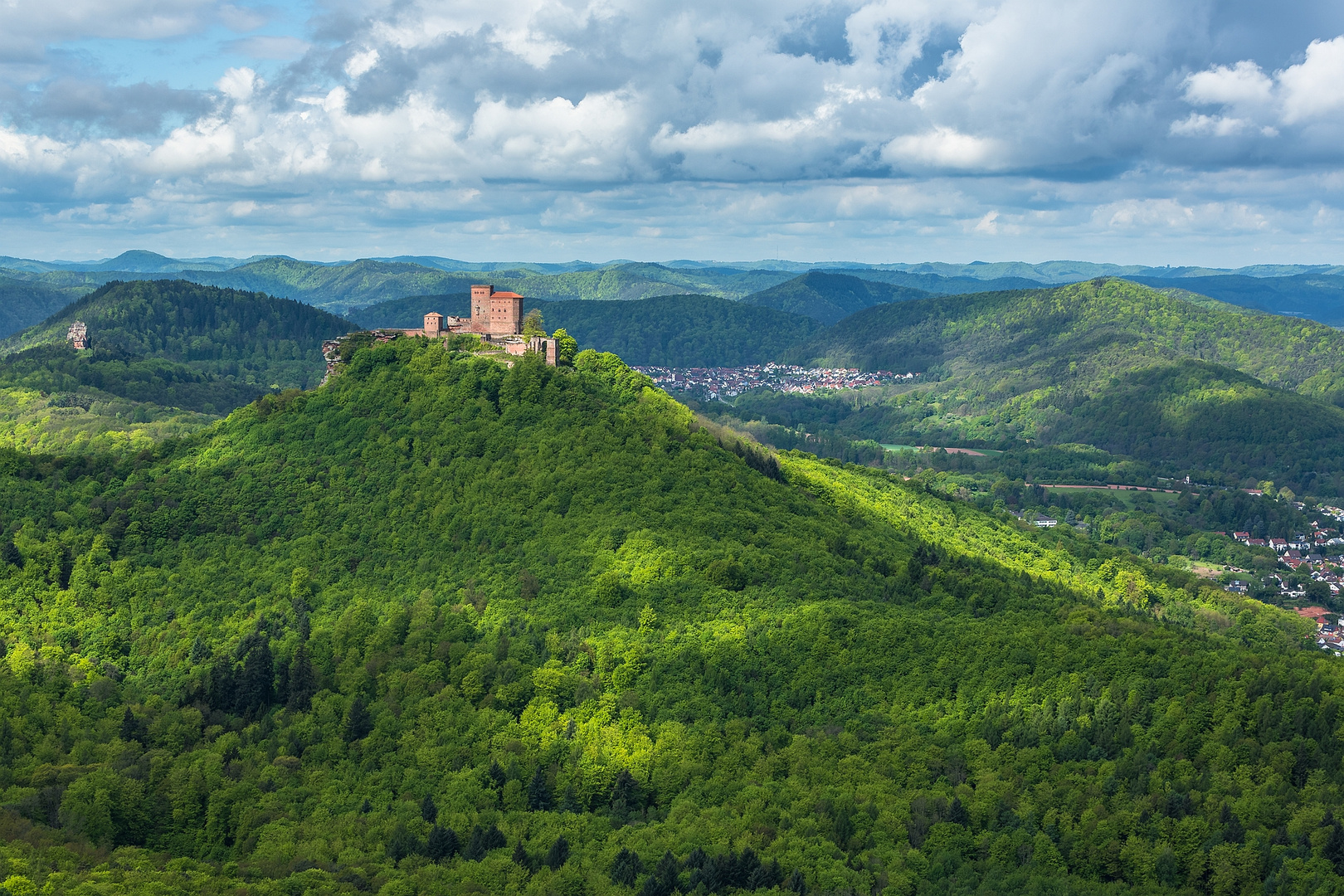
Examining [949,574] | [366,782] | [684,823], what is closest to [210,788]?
[366,782]

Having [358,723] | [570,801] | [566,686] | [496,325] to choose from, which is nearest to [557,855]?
[570,801]

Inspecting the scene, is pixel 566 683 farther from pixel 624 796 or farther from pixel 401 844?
pixel 401 844

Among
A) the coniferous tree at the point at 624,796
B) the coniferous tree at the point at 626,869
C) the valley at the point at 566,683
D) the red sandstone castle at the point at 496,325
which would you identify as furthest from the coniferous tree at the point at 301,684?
the red sandstone castle at the point at 496,325

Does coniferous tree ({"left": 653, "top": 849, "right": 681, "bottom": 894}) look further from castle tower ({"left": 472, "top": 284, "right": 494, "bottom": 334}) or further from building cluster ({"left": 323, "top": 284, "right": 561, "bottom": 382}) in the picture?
castle tower ({"left": 472, "top": 284, "right": 494, "bottom": 334})

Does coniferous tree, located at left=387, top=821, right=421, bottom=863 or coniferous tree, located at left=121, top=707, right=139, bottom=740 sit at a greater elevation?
coniferous tree, located at left=121, top=707, right=139, bottom=740

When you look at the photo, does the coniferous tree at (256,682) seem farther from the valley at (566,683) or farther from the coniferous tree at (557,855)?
the coniferous tree at (557,855)

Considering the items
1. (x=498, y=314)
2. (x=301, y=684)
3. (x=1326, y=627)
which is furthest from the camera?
(x=1326, y=627)

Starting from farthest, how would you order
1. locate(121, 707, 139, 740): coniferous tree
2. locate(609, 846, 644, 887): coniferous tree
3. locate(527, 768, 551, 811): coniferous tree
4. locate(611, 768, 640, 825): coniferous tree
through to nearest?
locate(121, 707, 139, 740): coniferous tree, locate(527, 768, 551, 811): coniferous tree, locate(611, 768, 640, 825): coniferous tree, locate(609, 846, 644, 887): coniferous tree

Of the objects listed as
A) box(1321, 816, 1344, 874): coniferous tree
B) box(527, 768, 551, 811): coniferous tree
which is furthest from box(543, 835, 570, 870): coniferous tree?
box(1321, 816, 1344, 874): coniferous tree
